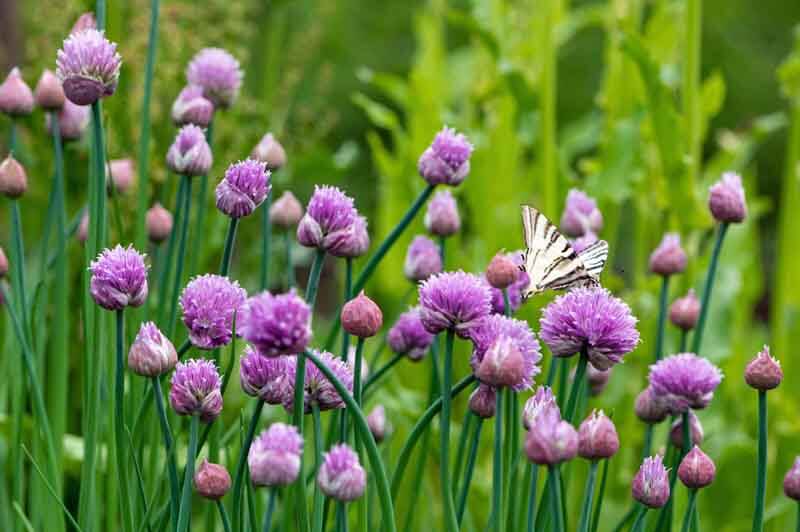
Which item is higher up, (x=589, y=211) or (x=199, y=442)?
(x=589, y=211)

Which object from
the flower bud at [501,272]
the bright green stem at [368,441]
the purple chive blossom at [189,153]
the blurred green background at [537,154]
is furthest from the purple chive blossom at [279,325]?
the blurred green background at [537,154]

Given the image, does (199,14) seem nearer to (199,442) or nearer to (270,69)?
(270,69)

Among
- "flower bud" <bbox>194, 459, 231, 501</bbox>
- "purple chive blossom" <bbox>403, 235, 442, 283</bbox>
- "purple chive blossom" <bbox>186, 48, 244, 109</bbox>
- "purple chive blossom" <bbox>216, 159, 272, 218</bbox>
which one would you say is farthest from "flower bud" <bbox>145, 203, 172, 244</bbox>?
"flower bud" <bbox>194, 459, 231, 501</bbox>

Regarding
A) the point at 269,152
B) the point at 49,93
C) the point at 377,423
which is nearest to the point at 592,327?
the point at 377,423

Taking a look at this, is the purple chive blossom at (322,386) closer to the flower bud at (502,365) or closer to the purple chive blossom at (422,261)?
the flower bud at (502,365)

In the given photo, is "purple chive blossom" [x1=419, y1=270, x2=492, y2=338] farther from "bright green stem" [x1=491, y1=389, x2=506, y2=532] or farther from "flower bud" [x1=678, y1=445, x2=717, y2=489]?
"flower bud" [x1=678, y1=445, x2=717, y2=489]

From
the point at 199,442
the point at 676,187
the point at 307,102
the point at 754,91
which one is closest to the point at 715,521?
the point at 676,187
